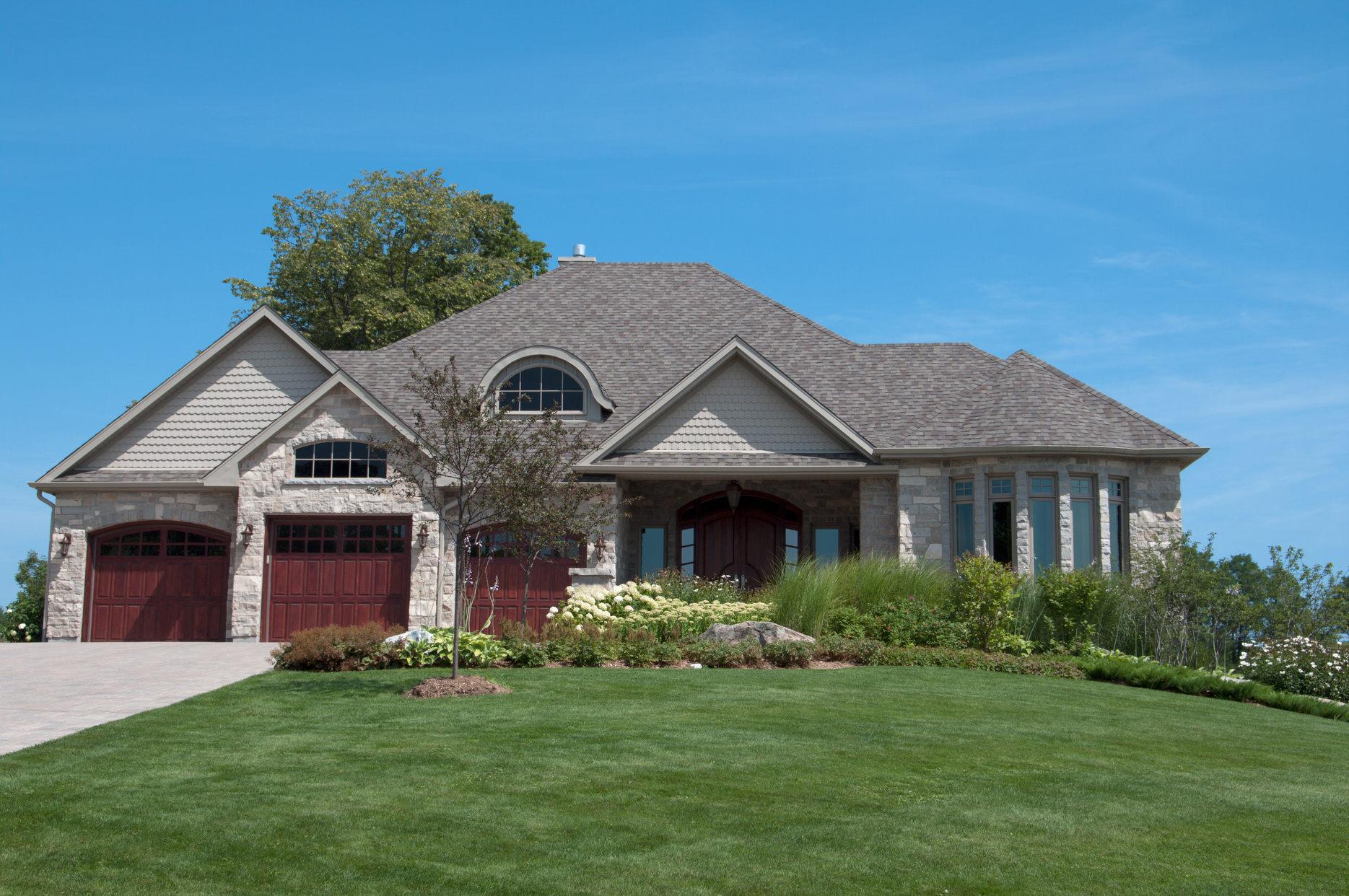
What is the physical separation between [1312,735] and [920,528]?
8693mm

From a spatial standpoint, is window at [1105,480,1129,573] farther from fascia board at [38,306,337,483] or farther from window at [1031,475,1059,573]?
fascia board at [38,306,337,483]

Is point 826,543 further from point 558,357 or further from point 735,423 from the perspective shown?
point 558,357

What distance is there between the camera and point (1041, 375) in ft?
68.3

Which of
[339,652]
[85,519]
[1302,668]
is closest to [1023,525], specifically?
[1302,668]

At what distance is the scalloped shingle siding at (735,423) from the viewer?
2069cm

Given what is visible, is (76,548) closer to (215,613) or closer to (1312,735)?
(215,613)

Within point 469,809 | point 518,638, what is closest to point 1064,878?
point 469,809

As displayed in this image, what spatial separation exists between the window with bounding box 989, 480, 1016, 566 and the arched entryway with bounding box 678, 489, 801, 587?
417 cm

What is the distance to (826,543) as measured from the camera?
2197 cm

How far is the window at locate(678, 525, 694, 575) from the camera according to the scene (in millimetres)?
22141

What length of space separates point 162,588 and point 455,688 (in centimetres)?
1187

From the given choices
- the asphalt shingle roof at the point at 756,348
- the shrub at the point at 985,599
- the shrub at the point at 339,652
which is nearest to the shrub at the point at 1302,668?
the shrub at the point at 985,599

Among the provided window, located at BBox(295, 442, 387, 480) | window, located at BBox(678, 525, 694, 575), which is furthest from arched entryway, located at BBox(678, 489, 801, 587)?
window, located at BBox(295, 442, 387, 480)

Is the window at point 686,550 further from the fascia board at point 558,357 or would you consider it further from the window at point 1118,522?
the window at point 1118,522
